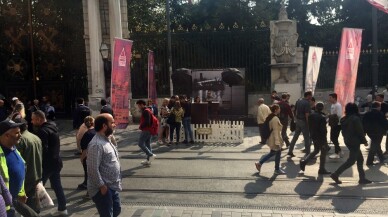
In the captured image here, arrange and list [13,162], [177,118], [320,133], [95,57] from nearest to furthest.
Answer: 1. [13,162]
2. [320,133]
3. [177,118]
4. [95,57]

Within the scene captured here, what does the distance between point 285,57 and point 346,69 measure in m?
6.92

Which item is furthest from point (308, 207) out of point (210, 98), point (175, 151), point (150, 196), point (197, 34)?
point (197, 34)

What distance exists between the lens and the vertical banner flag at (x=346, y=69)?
464 inches

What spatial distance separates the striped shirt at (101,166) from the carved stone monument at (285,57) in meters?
14.7

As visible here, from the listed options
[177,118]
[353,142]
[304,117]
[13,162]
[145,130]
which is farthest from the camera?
[177,118]

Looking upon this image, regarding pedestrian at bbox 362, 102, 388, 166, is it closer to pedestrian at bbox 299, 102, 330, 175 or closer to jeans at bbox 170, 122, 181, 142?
pedestrian at bbox 299, 102, 330, 175

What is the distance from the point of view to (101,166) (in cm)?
477

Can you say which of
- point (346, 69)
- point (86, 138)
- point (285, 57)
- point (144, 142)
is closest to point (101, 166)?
point (86, 138)

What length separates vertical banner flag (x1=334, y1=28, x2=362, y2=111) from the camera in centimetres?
1177

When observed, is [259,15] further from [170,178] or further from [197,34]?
[170,178]

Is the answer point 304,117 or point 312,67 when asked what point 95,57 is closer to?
point 312,67

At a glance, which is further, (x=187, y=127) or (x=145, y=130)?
(x=187, y=127)

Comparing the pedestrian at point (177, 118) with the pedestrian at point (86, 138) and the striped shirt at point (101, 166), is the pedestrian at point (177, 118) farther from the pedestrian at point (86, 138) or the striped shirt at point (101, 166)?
the striped shirt at point (101, 166)

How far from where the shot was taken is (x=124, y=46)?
12.4 meters
